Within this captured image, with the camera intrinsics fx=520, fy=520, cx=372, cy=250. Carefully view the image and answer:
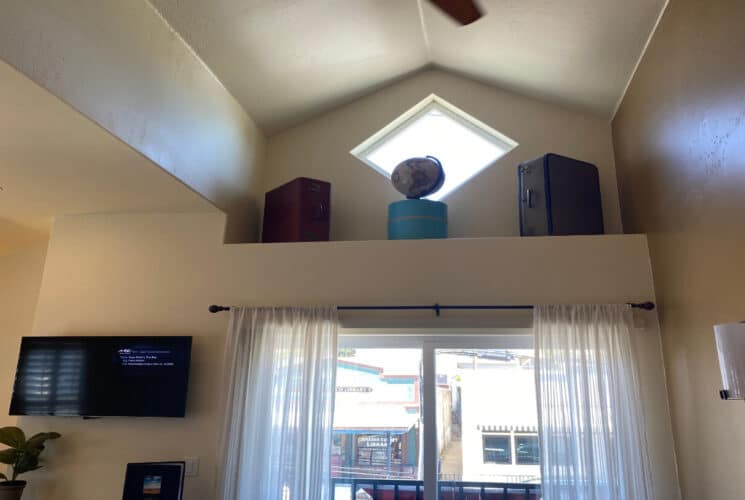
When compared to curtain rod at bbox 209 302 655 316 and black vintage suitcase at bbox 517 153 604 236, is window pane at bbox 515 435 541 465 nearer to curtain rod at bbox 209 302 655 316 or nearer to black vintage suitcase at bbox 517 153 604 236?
curtain rod at bbox 209 302 655 316

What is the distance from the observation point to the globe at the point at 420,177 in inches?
132

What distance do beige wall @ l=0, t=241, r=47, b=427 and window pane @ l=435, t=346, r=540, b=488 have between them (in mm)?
3036

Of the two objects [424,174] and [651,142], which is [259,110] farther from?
[651,142]

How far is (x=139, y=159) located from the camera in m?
2.54

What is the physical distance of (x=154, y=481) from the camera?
2.71 meters

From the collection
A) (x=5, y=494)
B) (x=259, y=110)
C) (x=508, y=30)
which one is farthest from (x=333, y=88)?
(x=5, y=494)

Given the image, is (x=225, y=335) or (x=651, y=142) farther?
(x=225, y=335)

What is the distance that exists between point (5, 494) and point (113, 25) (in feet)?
8.12

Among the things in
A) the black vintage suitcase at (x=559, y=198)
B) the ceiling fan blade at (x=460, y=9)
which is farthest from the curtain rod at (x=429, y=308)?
the ceiling fan blade at (x=460, y=9)

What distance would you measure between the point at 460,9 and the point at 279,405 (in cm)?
216

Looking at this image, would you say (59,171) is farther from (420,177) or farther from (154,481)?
(420,177)

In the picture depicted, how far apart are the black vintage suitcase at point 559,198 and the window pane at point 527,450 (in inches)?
45.9

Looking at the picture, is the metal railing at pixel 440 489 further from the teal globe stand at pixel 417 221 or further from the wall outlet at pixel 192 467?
the teal globe stand at pixel 417 221

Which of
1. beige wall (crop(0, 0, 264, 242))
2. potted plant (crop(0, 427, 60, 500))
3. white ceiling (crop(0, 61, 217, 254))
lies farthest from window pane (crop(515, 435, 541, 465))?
potted plant (crop(0, 427, 60, 500))
